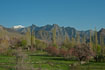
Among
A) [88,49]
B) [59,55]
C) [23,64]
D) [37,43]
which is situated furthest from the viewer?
[37,43]

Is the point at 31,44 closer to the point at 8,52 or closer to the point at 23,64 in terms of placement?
the point at 8,52

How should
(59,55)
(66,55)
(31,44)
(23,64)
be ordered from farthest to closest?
1. (31,44)
2. (59,55)
3. (66,55)
4. (23,64)

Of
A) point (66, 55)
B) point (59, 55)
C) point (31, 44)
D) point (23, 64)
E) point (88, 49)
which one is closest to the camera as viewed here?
point (23, 64)

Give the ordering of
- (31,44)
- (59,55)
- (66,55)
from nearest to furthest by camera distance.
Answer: (66,55)
(59,55)
(31,44)

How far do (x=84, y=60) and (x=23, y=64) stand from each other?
156 ft

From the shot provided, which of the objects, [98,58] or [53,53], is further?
[53,53]

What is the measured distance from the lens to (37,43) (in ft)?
460

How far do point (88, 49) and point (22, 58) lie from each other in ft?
151

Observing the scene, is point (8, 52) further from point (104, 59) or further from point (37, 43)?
point (37, 43)

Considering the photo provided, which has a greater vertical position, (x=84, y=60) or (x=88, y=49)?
(x=88, y=49)

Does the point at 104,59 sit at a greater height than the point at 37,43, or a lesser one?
lesser

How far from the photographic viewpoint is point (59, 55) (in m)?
92.7

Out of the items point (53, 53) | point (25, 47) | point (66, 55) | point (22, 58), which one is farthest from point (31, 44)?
point (22, 58)

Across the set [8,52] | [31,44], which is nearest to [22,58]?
[8,52]
